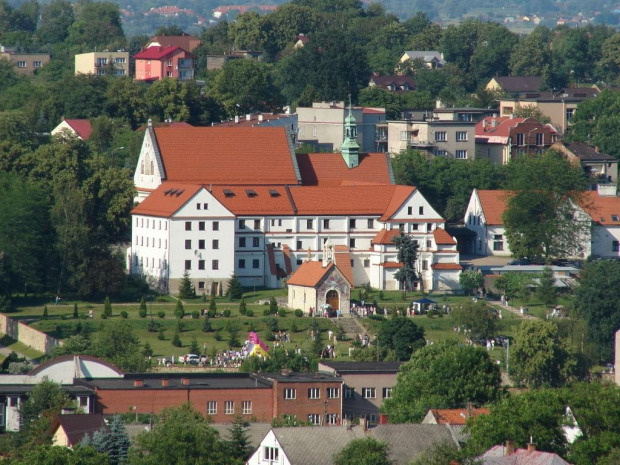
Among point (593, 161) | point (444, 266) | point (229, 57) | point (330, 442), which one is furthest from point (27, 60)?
point (330, 442)

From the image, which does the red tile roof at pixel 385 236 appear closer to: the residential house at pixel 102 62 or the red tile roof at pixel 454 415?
the red tile roof at pixel 454 415

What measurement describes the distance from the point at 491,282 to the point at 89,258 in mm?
21460

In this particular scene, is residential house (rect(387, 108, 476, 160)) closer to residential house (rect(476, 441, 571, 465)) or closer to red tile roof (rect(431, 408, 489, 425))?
red tile roof (rect(431, 408, 489, 425))

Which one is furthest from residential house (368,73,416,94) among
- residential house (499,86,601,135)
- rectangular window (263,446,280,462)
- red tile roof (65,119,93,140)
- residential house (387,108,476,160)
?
rectangular window (263,446,280,462)

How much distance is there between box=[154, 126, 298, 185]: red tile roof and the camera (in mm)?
116000

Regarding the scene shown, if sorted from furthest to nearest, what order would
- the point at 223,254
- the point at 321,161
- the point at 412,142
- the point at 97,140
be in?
the point at 412,142 < the point at 97,140 < the point at 321,161 < the point at 223,254

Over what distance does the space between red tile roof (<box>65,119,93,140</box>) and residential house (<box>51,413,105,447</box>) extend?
210 feet

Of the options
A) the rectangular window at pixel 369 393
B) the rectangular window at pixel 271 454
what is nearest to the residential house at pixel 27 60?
the rectangular window at pixel 369 393

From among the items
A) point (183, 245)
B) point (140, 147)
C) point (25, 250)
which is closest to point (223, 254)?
point (183, 245)

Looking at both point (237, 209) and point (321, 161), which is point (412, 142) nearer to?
point (321, 161)

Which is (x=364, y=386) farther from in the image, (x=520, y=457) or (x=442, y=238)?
(x=442, y=238)

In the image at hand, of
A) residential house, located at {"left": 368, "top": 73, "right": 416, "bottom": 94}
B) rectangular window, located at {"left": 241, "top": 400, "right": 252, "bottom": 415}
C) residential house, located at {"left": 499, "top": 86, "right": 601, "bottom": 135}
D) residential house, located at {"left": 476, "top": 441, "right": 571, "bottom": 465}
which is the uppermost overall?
residential house, located at {"left": 368, "top": 73, "right": 416, "bottom": 94}

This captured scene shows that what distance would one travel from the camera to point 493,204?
124 metres

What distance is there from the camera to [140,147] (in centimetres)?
12744
